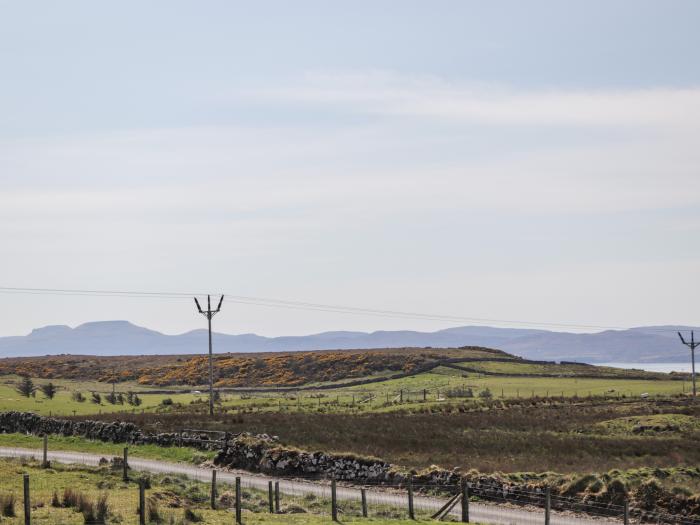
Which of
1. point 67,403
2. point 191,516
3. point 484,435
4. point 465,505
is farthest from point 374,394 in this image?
point 191,516

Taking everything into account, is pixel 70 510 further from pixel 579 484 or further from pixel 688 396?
pixel 688 396

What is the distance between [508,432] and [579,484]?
23.1 meters

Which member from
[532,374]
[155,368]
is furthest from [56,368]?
[532,374]

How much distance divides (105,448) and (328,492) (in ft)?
74.0

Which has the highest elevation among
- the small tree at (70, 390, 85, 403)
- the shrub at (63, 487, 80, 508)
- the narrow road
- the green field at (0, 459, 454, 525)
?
the small tree at (70, 390, 85, 403)

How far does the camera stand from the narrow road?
113 feet

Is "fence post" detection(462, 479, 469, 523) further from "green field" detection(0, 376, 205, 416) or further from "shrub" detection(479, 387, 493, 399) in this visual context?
"shrub" detection(479, 387, 493, 399)

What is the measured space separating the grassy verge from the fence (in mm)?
8095

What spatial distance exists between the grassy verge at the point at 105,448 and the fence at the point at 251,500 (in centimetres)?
809

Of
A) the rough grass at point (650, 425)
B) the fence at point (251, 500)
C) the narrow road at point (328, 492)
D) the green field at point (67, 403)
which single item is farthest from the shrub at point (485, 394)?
the fence at point (251, 500)

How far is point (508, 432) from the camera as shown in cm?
6066

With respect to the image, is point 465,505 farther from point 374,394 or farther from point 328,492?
point 374,394

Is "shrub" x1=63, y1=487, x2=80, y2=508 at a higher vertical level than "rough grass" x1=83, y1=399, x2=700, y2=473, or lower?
higher

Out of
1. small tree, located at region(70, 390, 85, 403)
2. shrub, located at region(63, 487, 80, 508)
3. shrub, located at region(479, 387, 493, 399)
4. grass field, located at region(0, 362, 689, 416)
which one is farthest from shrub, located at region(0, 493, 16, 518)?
shrub, located at region(479, 387, 493, 399)
